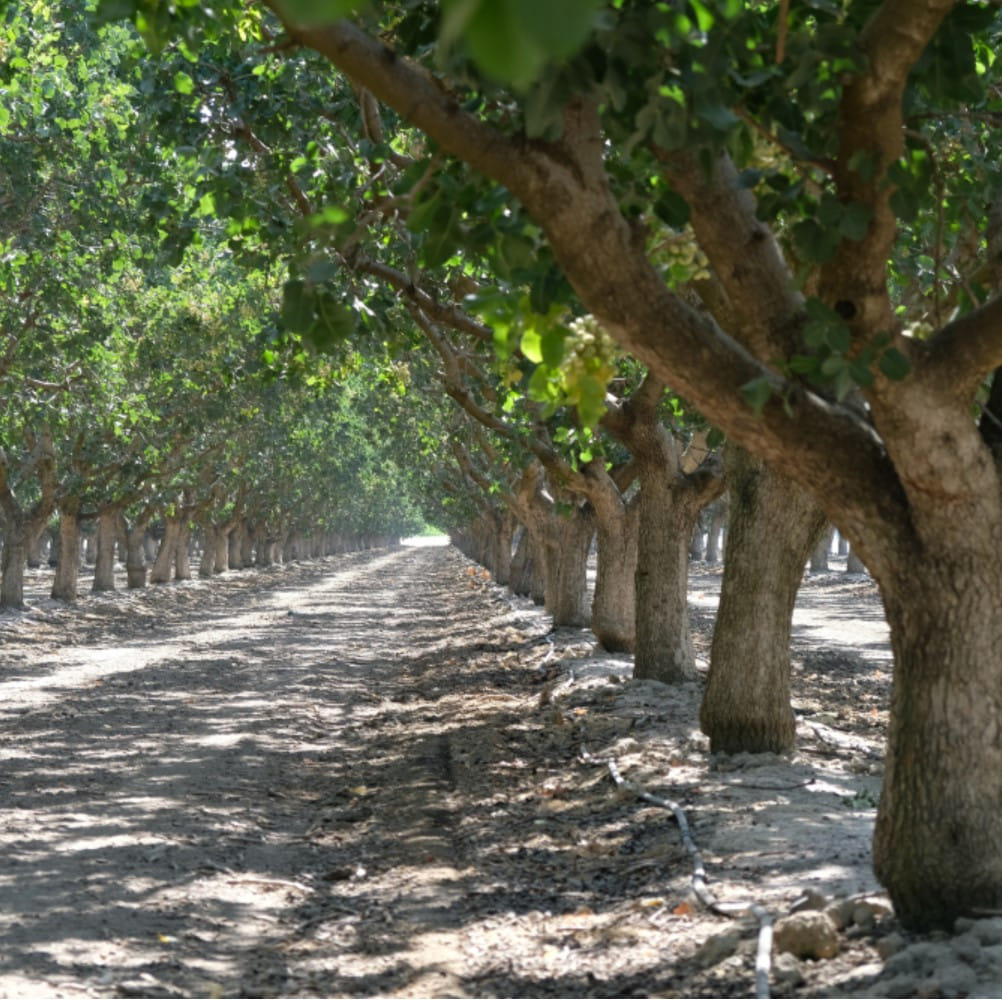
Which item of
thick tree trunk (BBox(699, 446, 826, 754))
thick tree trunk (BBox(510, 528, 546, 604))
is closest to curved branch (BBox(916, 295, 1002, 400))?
thick tree trunk (BBox(699, 446, 826, 754))

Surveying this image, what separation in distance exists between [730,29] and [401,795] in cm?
682

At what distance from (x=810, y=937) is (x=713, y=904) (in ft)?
3.06

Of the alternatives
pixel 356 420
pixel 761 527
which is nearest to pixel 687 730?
pixel 761 527

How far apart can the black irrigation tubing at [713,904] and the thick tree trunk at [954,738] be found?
58 centimetres

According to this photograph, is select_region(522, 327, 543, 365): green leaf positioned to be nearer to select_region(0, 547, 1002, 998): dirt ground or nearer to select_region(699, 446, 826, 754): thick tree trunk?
select_region(0, 547, 1002, 998): dirt ground

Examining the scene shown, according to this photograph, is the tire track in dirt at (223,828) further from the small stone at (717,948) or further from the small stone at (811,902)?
the small stone at (811,902)

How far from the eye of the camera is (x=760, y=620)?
31.8 ft

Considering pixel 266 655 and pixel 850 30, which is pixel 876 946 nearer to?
pixel 850 30

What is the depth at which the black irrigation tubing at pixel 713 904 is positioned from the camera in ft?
16.0

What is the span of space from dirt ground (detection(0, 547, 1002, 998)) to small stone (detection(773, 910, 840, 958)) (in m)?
0.01

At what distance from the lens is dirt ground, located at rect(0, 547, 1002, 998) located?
5.36 metres

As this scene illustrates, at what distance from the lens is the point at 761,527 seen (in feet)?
31.9

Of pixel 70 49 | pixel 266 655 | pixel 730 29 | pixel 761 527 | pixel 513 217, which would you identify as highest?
pixel 70 49

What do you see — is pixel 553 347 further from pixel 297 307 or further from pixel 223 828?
pixel 223 828
